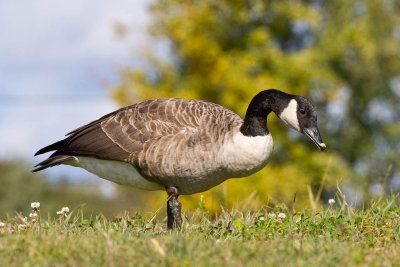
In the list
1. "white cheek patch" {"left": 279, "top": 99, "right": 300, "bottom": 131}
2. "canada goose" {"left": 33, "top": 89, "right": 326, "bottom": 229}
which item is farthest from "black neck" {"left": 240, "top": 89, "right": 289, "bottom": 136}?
"white cheek patch" {"left": 279, "top": 99, "right": 300, "bottom": 131}

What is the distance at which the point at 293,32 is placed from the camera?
32844mm

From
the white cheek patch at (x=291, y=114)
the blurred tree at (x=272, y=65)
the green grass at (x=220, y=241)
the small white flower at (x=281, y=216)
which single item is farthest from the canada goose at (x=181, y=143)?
the blurred tree at (x=272, y=65)

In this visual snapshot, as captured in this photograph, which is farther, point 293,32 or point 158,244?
point 293,32

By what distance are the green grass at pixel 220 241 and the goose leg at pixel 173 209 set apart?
11 centimetres

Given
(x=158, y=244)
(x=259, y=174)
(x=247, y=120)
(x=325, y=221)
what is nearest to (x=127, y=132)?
(x=247, y=120)

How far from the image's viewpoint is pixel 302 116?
30.0ft

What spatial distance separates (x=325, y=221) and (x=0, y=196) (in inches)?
1198

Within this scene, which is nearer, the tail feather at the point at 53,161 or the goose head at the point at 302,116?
the goose head at the point at 302,116

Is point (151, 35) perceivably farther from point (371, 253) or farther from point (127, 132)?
point (371, 253)

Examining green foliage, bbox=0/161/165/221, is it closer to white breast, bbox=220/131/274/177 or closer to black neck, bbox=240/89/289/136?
black neck, bbox=240/89/289/136

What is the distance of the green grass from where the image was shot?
616 cm

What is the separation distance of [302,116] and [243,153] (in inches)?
33.3

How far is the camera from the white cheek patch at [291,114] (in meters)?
9.17

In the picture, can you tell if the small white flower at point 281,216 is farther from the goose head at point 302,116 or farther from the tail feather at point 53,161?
the tail feather at point 53,161
